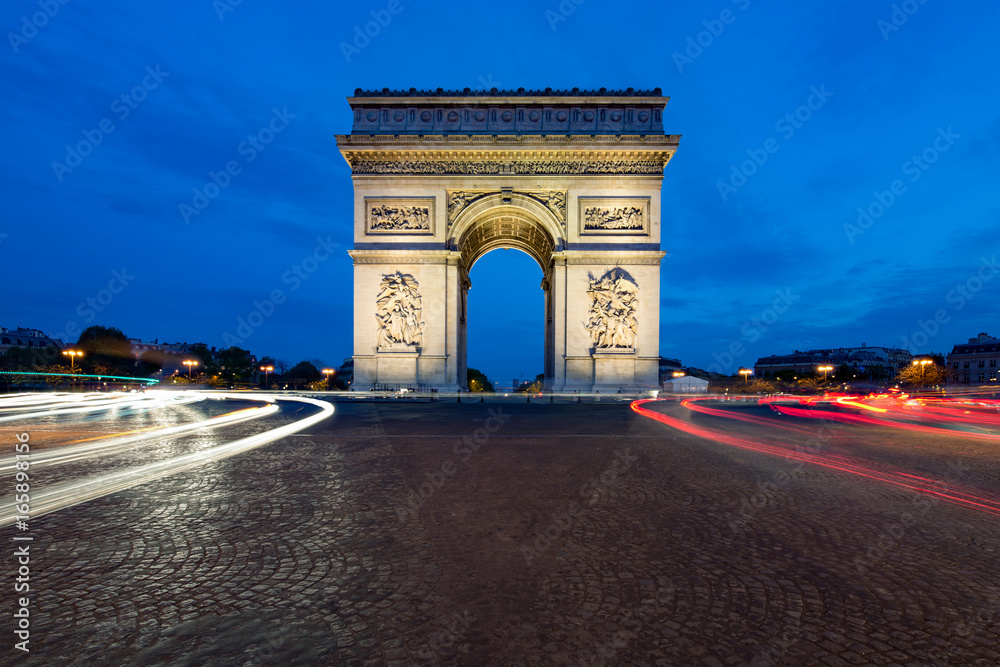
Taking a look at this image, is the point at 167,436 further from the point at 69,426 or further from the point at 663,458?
the point at 663,458

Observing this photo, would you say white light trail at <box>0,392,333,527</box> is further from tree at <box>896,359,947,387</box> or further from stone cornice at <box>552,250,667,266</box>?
tree at <box>896,359,947,387</box>

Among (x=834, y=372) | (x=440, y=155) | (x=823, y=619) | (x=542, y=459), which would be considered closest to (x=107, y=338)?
(x=440, y=155)

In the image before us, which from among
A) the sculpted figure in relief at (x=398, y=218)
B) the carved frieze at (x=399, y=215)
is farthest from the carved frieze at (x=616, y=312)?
the sculpted figure in relief at (x=398, y=218)

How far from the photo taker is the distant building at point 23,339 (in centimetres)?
7150

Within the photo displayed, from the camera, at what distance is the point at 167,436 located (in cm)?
839

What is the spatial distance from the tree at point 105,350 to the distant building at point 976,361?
4019 inches

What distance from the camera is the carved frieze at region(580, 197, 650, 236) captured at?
23734 mm

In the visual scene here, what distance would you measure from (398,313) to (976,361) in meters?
85.8

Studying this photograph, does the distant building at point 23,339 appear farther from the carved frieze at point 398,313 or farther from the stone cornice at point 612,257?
the stone cornice at point 612,257

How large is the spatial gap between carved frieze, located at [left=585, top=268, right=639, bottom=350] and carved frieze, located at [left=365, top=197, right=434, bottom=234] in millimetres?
8756

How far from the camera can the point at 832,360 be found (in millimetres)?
102188

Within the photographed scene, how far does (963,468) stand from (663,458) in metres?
3.63

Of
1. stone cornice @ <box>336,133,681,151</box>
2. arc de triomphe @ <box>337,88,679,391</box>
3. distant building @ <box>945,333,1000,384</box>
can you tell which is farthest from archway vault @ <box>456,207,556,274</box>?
distant building @ <box>945,333,1000,384</box>

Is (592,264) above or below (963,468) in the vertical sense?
above
